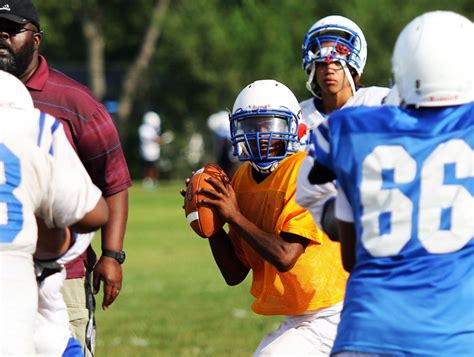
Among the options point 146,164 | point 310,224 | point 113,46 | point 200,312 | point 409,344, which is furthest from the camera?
point 113,46

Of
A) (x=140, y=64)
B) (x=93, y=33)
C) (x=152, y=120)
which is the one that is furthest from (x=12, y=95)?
(x=93, y=33)

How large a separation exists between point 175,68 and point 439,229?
32287mm

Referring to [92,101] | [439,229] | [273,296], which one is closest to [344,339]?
[439,229]

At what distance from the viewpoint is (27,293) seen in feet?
12.4

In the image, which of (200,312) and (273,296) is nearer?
(273,296)

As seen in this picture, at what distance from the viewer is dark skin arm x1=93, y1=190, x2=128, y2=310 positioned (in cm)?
509

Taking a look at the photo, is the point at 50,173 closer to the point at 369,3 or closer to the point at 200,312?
the point at 200,312

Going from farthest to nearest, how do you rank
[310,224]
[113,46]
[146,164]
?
[113,46]
[146,164]
[310,224]

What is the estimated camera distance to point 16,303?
3.77 meters

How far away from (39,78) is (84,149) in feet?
1.24

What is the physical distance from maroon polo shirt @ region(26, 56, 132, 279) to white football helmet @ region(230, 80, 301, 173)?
567 millimetres

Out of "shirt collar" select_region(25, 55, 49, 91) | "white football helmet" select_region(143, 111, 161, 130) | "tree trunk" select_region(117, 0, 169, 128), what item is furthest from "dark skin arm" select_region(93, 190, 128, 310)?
"tree trunk" select_region(117, 0, 169, 128)

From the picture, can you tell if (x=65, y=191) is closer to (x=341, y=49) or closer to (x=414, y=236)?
(x=414, y=236)

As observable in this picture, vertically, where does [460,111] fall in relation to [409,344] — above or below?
above
